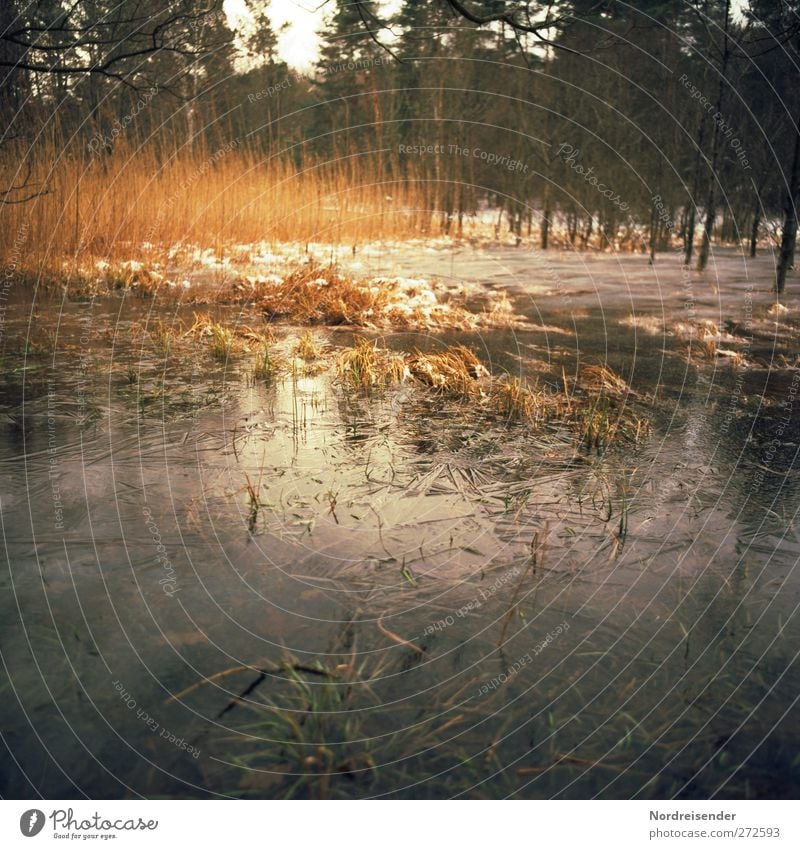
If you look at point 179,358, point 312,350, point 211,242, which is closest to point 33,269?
point 211,242

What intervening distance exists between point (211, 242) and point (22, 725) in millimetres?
9404

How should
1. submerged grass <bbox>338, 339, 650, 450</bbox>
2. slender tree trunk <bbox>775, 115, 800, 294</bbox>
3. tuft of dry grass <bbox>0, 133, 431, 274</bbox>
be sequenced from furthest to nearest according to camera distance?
tuft of dry grass <bbox>0, 133, 431, 274</bbox> → slender tree trunk <bbox>775, 115, 800, 294</bbox> → submerged grass <bbox>338, 339, 650, 450</bbox>

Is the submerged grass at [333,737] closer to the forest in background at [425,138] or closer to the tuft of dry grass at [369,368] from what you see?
the tuft of dry grass at [369,368]

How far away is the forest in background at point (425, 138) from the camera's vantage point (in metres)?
9.75

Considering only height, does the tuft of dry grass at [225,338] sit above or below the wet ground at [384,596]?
above

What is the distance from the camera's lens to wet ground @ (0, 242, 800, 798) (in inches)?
76.2

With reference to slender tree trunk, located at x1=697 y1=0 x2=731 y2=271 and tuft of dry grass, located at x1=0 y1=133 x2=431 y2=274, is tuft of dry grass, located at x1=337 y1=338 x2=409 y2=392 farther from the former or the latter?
slender tree trunk, located at x1=697 y1=0 x2=731 y2=271

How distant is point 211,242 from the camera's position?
1061 centimetres
